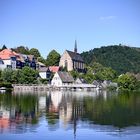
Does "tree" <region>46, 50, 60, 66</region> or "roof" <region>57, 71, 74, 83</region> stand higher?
"tree" <region>46, 50, 60, 66</region>

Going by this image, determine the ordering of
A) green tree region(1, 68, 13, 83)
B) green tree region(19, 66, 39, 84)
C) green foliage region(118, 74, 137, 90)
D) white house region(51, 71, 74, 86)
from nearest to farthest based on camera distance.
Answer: green tree region(1, 68, 13, 83)
green tree region(19, 66, 39, 84)
white house region(51, 71, 74, 86)
green foliage region(118, 74, 137, 90)

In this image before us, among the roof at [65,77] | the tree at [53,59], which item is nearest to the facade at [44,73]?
the roof at [65,77]

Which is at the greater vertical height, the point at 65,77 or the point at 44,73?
the point at 44,73

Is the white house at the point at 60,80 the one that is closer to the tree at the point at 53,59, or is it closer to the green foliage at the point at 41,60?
the tree at the point at 53,59

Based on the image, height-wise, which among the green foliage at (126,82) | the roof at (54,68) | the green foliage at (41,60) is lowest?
the green foliage at (126,82)

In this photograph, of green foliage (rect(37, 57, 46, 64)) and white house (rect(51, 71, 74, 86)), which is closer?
white house (rect(51, 71, 74, 86))

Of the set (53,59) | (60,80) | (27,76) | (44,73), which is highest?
(53,59)

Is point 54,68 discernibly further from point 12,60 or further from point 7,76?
point 7,76

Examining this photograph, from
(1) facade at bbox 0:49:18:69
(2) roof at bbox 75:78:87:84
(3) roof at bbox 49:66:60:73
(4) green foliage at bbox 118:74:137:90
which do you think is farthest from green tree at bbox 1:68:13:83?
(4) green foliage at bbox 118:74:137:90

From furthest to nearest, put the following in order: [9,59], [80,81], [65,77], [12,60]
Answer: [80,81], [65,77], [12,60], [9,59]

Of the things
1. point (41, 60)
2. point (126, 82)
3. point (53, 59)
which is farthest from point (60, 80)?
point (41, 60)

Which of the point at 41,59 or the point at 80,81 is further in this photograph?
the point at 41,59

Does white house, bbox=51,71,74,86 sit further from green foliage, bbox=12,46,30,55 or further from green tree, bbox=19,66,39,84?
green foliage, bbox=12,46,30,55

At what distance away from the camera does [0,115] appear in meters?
30.9
